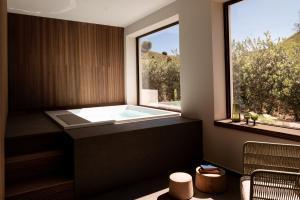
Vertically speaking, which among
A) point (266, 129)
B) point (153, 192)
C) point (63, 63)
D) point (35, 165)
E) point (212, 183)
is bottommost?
point (153, 192)

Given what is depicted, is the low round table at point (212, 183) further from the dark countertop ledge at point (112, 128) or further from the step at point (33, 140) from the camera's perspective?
the step at point (33, 140)

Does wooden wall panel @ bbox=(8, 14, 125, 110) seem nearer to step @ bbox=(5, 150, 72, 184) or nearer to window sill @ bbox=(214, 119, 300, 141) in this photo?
step @ bbox=(5, 150, 72, 184)

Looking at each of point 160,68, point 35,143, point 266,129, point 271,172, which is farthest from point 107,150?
point 160,68

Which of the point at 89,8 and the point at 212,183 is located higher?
the point at 89,8

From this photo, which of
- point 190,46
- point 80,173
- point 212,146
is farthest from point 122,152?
point 190,46

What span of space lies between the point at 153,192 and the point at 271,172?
1.27 m

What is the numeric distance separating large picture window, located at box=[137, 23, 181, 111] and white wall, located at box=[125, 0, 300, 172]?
2.03ft

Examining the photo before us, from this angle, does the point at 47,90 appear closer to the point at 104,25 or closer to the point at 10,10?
the point at 10,10

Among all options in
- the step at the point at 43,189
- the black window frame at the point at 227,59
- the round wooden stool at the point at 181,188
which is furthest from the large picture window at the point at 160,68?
the step at the point at 43,189

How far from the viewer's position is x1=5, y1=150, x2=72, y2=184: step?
214cm

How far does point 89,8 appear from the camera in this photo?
3.68 m

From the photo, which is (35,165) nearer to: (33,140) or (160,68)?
(33,140)

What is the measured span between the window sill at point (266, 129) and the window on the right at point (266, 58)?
0.18 meters

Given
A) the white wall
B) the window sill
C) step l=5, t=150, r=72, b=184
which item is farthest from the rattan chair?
step l=5, t=150, r=72, b=184
